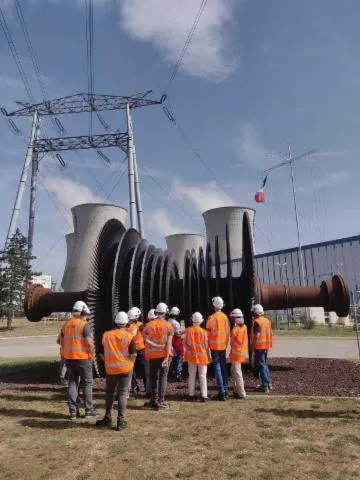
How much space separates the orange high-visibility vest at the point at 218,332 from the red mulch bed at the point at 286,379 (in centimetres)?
96

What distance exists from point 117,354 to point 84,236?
103 feet

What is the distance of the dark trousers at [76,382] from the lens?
6.38 m

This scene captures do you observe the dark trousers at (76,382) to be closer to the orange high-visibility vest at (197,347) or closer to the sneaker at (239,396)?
the orange high-visibility vest at (197,347)

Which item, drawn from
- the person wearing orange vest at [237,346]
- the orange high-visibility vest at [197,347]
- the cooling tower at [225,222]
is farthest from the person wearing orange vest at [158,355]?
the cooling tower at [225,222]

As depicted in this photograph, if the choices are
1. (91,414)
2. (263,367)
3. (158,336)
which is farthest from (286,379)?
(91,414)

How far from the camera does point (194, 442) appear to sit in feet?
17.2

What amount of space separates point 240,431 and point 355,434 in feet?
4.44

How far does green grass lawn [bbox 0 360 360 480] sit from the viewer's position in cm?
439

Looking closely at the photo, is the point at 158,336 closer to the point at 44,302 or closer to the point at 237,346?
the point at 237,346

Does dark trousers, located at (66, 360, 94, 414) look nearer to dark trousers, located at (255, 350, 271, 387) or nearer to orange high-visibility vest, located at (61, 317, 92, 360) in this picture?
orange high-visibility vest, located at (61, 317, 92, 360)

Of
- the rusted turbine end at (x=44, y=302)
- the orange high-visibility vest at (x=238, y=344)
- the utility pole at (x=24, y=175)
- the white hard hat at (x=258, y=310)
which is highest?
the utility pole at (x=24, y=175)

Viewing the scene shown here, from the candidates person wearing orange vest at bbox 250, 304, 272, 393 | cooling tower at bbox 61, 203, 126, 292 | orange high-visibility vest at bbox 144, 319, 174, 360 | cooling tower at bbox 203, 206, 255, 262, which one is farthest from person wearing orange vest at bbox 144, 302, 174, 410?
cooling tower at bbox 61, 203, 126, 292

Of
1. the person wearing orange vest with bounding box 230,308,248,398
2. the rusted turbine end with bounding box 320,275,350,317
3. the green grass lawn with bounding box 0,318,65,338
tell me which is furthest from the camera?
the green grass lawn with bounding box 0,318,65,338

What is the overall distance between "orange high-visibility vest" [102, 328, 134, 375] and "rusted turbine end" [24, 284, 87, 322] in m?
4.02
